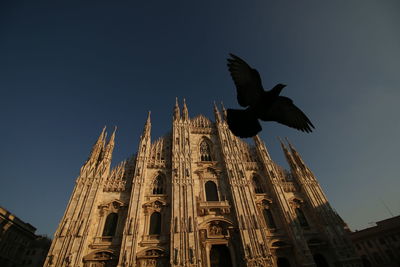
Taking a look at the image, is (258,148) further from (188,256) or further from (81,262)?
(81,262)

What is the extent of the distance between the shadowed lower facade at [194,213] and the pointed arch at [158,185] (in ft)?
0.35

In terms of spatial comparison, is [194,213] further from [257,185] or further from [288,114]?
[288,114]

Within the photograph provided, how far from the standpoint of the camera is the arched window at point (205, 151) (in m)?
22.6

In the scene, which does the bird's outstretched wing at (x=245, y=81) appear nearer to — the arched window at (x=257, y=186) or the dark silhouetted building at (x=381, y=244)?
the arched window at (x=257, y=186)

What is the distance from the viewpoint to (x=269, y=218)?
18.8m

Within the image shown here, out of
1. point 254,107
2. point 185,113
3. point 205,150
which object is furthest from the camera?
point 185,113

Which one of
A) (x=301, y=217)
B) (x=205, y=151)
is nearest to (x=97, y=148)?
(x=205, y=151)

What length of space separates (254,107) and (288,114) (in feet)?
3.98

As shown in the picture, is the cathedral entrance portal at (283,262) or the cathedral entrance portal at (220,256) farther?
the cathedral entrance portal at (283,262)

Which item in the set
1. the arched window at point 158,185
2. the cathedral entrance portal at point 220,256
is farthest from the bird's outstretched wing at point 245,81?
the arched window at point 158,185

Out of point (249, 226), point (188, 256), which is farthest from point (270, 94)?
point (249, 226)

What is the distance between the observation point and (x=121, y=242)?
48.1ft

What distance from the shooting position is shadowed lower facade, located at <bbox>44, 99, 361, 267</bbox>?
14492mm

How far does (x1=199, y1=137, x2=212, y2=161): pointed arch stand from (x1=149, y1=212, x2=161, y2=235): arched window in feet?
26.5
